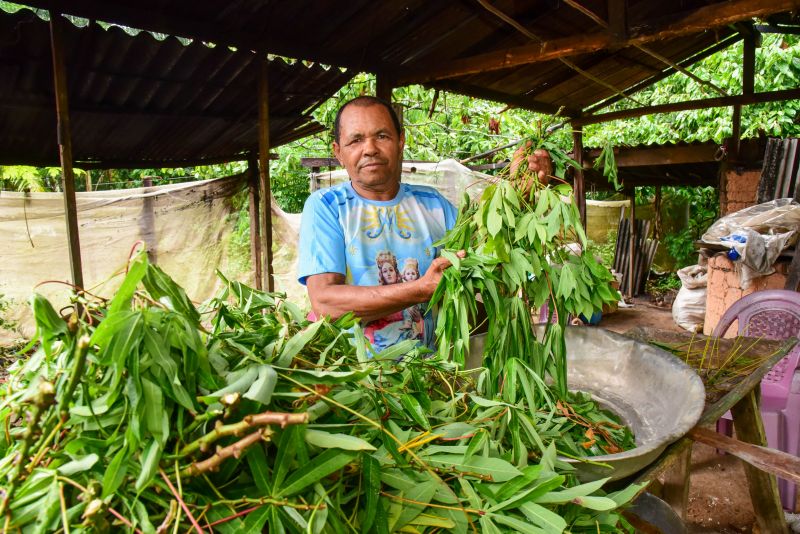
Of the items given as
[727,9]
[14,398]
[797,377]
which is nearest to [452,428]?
[14,398]

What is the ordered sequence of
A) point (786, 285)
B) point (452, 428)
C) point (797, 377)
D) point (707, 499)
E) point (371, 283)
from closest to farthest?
1. point (452, 428)
2. point (371, 283)
3. point (797, 377)
4. point (707, 499)
5. point (786, 285)

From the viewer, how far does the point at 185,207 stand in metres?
6.09

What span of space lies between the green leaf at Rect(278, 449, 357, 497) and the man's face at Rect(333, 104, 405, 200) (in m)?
1.39

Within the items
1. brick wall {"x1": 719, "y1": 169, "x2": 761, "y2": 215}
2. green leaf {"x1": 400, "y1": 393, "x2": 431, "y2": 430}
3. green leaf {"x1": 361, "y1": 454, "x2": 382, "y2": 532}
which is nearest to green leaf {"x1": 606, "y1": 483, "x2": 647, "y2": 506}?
green leaf {"x1": 400, "y1": 393, "x2": 431, "y2": 430}

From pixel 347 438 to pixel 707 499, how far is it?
3.37 m

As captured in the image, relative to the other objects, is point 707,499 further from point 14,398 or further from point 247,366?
point 14,398

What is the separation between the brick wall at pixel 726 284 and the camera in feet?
16.7

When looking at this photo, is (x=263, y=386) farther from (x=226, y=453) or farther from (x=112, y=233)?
(x=112, y=233)

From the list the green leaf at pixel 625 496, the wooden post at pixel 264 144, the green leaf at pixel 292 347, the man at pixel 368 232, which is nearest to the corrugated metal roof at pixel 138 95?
the wooden post at pixel 264 144

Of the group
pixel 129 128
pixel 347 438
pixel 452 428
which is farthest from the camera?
pixel 129 128

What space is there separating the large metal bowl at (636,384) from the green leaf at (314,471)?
667 millimetres

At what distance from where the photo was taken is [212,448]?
72 centimetres

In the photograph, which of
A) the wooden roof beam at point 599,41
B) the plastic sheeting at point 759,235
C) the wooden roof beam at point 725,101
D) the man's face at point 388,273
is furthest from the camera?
the wooden roof beam at point 725,101

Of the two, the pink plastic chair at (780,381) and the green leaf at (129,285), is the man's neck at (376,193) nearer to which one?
the green leaf at (129,285)
